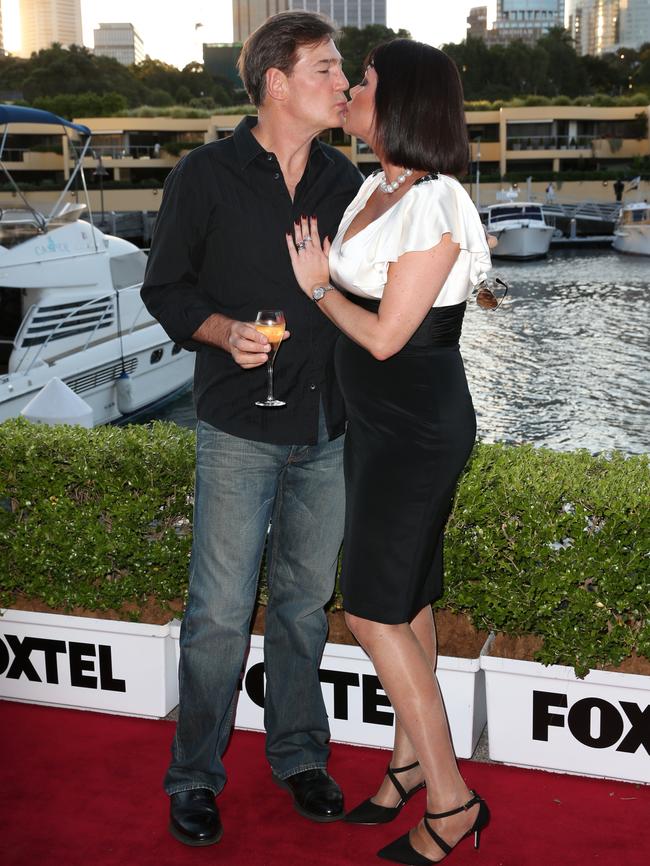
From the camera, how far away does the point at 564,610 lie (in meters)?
3.04

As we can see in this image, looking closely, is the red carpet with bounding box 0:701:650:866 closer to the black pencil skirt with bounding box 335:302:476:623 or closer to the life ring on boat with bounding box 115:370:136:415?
the black pencil skirt with bounding box 335:302:476:623

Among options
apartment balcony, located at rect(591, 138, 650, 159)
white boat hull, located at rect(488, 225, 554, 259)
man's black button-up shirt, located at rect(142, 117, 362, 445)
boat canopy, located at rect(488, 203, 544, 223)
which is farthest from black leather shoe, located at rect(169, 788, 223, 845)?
apartment balcony, located at rect(591, 138, 650, 159)

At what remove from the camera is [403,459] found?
8.02ft

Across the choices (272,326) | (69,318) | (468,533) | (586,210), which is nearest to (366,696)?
(468,533)

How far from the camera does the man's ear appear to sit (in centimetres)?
268

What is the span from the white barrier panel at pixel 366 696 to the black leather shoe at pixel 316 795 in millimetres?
339

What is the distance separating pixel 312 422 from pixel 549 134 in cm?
6994

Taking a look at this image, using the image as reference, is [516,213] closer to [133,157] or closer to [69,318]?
[133,157]

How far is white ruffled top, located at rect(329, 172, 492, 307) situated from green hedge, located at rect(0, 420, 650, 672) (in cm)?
Result: 85

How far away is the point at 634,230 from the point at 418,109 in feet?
137

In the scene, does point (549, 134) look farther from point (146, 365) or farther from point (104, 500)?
point (104, 500)

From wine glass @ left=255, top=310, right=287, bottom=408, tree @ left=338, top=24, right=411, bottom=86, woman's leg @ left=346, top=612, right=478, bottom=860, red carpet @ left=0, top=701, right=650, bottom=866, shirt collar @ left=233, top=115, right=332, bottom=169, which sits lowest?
red carpet @ left=0, top=701, right=650, bottom=866

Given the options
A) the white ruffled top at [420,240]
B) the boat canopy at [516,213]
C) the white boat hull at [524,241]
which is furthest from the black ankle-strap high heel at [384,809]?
the boat canopy at [516,213]

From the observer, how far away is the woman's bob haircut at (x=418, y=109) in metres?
2.34
